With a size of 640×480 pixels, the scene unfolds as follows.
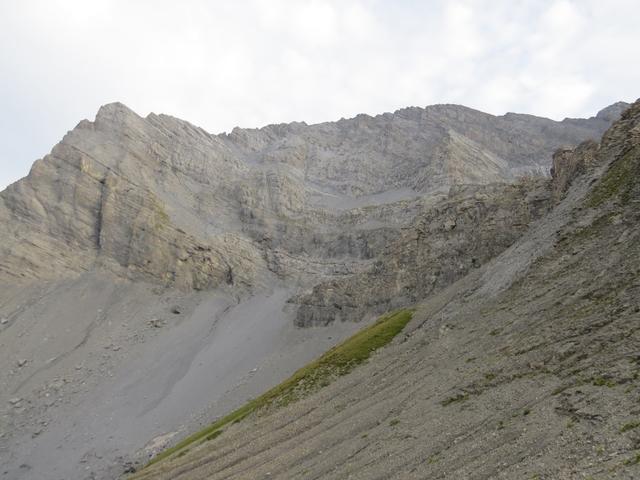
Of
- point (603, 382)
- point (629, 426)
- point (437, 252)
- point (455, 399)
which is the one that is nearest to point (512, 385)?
point (455, 399)

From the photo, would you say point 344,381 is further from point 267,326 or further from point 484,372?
point 267,326

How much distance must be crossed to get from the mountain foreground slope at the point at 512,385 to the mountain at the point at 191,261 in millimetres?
20472

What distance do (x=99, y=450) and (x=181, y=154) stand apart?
9947cm

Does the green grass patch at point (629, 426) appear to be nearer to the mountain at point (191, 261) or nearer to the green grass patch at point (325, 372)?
the green grass patch at point (325, 372)

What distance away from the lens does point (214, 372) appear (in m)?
86.5

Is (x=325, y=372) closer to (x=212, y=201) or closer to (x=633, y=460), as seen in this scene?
(x=633, y=460)

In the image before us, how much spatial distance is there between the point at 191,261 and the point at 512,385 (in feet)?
332

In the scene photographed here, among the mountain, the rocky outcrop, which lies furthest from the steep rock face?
the rocky outcrop

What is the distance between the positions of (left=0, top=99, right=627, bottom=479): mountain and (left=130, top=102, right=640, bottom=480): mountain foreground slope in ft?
67.2

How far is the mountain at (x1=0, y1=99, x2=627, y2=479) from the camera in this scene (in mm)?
75000

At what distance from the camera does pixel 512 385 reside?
1051 inches

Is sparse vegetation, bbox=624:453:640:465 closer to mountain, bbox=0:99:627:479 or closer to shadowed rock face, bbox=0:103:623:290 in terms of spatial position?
mountain, bbox=0:99:627:479

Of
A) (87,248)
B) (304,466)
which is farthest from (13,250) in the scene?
(304,466)

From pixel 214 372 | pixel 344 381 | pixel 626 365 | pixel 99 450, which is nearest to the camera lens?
pixel 626 365
